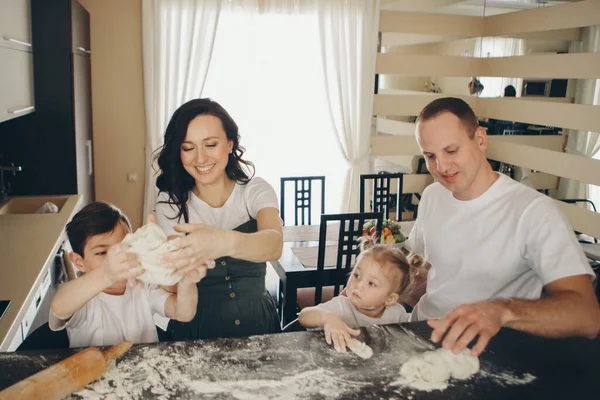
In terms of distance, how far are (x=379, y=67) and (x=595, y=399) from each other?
422 cm

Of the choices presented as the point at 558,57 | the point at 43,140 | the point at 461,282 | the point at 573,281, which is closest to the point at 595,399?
the point at 573,281

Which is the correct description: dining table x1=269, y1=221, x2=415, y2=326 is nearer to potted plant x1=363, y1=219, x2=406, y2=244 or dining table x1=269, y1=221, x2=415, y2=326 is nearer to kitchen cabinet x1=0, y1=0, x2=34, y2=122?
potted plant x1=363, y1=219, x2=406, y2=244

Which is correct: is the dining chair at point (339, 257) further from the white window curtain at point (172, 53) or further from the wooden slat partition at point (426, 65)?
the wooden slat partition at point (426, 65)

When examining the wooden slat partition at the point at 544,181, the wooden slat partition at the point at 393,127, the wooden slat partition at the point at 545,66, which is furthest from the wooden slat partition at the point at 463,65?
the wooden slat partition at the point at 544,181

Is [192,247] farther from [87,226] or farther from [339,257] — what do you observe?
[339,257]

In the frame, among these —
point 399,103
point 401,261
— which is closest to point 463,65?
point 399,103

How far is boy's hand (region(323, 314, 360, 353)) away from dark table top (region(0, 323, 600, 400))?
0.9 inches

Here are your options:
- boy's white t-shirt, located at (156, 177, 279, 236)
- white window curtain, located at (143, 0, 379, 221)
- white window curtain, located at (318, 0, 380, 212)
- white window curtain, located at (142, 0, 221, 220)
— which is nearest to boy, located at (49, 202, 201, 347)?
boy's white t-shirt, located at (156, 177, 279, 236)

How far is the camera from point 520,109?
4629 mm

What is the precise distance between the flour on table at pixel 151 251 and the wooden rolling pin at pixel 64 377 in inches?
7.7

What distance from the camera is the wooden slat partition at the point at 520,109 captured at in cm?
390

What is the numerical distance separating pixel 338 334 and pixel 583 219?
11.3 ft

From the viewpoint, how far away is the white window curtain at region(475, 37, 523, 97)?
4.68 metres

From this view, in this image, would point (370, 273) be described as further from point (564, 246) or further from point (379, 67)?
point (379, 67)
